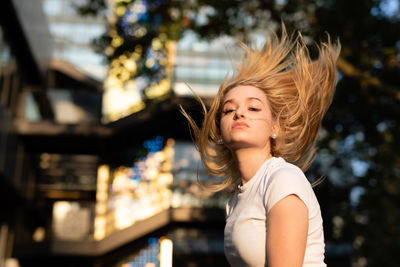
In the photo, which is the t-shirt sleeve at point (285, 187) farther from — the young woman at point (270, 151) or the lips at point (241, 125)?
the lips at point (241, 125)

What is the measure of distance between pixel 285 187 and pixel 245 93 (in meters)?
0.57

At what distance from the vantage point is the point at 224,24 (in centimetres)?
1166

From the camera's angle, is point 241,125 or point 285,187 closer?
point 285,187

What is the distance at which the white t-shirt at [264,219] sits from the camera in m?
1.92

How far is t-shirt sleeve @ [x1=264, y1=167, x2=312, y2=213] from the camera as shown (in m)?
1.88

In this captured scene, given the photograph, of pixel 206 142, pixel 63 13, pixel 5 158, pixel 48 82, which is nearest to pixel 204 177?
pixel 5 158

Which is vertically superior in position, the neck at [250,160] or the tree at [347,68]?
the tree at [347,68]

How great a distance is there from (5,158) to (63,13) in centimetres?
1957

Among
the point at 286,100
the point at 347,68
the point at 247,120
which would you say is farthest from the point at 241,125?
the point at 347,68

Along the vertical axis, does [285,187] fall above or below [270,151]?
below

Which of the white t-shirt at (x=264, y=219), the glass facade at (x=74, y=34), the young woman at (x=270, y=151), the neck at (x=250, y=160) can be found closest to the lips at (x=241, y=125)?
the young woman at (x=270, y=151)

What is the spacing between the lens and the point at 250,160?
7.42ft

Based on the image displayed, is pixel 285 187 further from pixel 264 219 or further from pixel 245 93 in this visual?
pixel 245 93

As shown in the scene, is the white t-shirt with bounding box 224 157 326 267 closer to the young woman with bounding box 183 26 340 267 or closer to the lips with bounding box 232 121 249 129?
the young woman with bounding box 183 26 340 267
